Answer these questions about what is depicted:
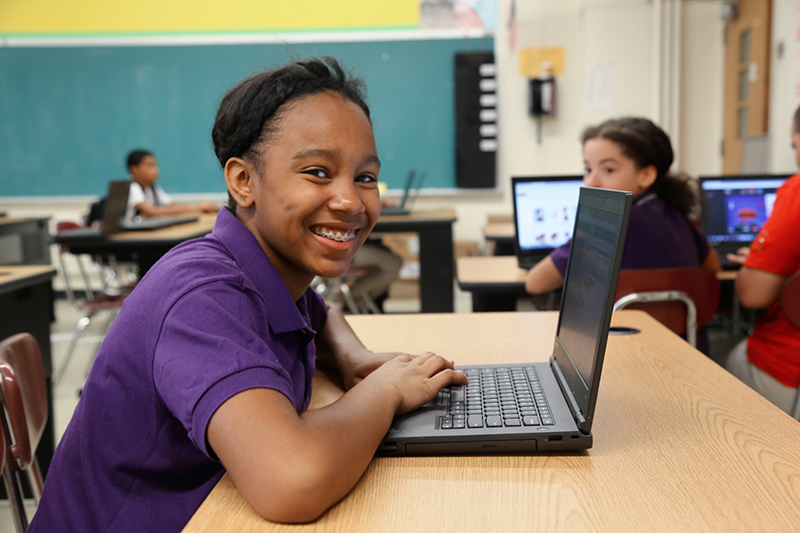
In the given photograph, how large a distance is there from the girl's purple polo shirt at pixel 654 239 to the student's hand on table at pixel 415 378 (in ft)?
3.70

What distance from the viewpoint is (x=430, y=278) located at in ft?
13.2

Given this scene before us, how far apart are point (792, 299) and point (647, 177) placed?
0.59m

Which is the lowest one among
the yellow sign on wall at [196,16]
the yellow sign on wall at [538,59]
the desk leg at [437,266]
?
the desk leg at [437,266]

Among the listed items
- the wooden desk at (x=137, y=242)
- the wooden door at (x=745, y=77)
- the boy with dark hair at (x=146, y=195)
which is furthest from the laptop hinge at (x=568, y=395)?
the boy with dark hair at (x=146, y=195)

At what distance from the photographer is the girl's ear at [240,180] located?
2.92 ft

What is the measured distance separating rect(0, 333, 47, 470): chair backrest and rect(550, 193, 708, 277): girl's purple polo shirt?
137 centimetres

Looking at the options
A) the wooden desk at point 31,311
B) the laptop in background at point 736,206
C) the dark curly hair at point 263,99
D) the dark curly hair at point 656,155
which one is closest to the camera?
the dark curly hair at point 263,99

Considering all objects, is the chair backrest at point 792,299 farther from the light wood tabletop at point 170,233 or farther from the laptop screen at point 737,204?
the light wood tabletop at point 170,233

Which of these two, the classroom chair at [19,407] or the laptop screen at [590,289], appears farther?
the classroom chair at [19,407]

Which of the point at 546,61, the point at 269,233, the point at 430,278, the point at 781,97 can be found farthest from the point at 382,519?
the point at 546,61

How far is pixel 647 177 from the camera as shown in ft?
7.22

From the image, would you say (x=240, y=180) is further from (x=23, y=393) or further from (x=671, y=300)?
(x=671, y=300)

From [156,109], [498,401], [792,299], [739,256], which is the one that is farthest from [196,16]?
[498,401]

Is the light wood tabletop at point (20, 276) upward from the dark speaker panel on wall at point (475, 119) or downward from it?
downward
